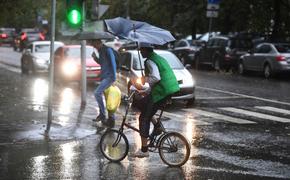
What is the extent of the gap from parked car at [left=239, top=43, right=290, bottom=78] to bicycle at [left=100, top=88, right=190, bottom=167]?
1698 cm

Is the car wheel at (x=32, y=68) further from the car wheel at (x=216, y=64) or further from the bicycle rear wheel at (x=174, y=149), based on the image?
the bicycle rear wheel at (x=174, y=149)

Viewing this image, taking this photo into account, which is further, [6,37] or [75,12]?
[6,37]

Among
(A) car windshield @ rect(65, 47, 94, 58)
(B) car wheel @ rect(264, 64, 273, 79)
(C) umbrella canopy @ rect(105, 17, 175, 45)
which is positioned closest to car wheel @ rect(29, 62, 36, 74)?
(A) car windshield @ rect(65, 47, 94, 58)

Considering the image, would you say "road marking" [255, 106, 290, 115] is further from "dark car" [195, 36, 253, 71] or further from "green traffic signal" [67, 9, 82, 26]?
"dark car" [195, 36, 253, 71]

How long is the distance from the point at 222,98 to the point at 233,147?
26.5 feet

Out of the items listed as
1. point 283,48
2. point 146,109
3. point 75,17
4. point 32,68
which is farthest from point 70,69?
point 146,109

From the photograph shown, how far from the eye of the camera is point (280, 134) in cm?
1237

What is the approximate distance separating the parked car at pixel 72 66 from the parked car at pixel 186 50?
11325 mm

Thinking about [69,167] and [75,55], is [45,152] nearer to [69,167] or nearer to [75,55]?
[69,167]

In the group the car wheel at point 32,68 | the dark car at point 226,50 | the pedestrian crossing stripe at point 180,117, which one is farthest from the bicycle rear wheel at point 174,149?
the dark car at point 226,50

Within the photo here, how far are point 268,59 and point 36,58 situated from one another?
1002 cm

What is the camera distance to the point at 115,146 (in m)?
9.65

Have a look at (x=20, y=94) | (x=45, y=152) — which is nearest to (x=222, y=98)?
(x=20, y=94)

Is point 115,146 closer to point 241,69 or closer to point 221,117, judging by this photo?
point 221,117
